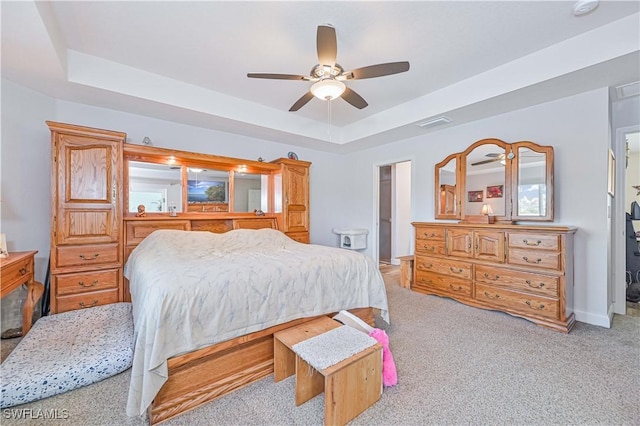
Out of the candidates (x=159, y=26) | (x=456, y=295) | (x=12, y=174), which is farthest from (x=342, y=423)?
(x=12, y=174)

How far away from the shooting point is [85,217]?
282 centimetres

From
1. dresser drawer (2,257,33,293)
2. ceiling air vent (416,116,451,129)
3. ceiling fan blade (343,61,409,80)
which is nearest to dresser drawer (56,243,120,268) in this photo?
dresser drawer (2,257,33,293)

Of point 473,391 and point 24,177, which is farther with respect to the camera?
point 24,177

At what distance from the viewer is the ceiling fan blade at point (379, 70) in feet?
7.06

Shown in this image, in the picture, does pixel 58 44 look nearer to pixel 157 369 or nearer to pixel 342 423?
pixel 157 369

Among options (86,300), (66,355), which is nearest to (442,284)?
(66,355)

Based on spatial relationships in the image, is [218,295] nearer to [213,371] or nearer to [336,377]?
[213,371]

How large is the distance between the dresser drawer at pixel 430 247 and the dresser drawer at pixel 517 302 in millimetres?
647

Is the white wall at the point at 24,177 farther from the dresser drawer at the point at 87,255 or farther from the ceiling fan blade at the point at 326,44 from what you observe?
the ceiling fan blade at the point at 326,44

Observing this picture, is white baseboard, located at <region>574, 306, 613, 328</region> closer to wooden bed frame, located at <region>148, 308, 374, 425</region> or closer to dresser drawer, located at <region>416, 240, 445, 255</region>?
dresser drawer, located at <region>416, 240, 445, 255</region>

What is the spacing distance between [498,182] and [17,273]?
5.05 metres

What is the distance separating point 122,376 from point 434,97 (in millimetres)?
4313

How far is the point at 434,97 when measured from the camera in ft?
11.6

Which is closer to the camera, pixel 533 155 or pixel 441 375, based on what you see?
pixel 441 375
